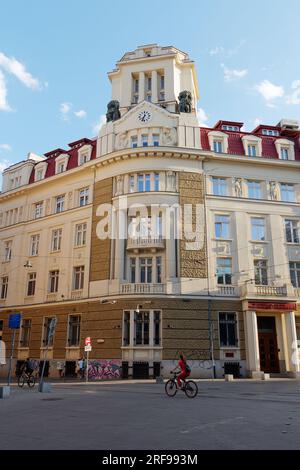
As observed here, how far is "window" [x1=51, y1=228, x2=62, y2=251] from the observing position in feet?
123

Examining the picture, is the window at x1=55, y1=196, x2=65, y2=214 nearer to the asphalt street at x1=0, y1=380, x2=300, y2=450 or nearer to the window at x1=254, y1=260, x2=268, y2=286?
the window at x1=254, y1=260, x2=268, y2=286

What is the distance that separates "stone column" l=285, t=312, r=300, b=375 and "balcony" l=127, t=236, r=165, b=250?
11461 mm

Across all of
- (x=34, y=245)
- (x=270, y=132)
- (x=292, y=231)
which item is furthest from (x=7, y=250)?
(x=270, y=132)

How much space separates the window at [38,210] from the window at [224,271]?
62.1 feet

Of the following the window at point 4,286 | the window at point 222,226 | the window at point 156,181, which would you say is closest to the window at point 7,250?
the window at point 4,286

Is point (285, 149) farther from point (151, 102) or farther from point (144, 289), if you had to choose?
point (144, 289)

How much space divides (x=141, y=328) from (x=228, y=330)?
6922 mm

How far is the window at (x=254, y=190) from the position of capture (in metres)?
35.2

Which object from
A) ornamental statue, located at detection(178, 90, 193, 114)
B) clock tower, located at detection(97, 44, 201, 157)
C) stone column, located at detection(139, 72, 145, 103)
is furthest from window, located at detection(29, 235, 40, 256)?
ornamental statue, located at detection(178, 90, 193, 114)

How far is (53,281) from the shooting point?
3666cm

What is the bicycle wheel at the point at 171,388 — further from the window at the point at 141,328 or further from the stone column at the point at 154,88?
the stone column at the point at 154,88

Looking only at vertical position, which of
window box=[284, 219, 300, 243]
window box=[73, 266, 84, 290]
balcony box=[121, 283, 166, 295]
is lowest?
balcony box=[121, 283, 166, 295]

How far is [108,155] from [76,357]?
17294 millimetres
